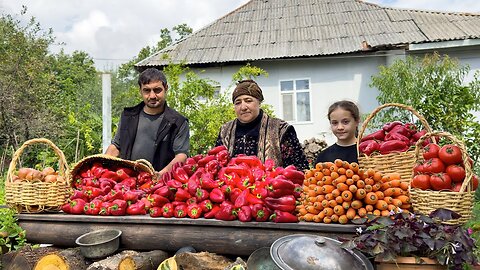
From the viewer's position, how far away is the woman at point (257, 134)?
12.6 ft

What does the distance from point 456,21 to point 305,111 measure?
511 cm

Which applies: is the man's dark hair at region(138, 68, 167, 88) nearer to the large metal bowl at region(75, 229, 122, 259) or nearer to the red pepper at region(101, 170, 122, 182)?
the red pepper at region(101, 170, 122, 182)

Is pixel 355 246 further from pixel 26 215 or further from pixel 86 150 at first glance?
pixel 86 150

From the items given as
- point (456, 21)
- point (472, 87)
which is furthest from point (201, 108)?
point (456, 21)

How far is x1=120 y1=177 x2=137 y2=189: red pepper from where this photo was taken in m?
3.60

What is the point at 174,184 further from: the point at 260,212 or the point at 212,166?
the point at 260,212

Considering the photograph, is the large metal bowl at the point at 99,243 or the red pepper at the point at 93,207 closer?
the large metal bowl at the point at 99,243

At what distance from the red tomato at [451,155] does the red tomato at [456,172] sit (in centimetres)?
3

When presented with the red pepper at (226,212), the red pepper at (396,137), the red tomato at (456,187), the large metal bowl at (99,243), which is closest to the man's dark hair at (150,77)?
the large metal bowl at (99,243)

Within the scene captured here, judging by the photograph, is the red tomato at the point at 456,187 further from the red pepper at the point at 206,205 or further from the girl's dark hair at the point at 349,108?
the red pepper at the point at 206,205

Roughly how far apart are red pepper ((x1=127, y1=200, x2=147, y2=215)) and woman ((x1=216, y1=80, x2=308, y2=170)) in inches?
38.5

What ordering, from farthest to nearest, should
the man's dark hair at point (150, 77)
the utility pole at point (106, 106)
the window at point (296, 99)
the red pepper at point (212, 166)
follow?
the window at point (296, 99) < the utility pole at point (106, 106) < the man's dark hair at point (150, 77) < the red pepper at point (212, 166)

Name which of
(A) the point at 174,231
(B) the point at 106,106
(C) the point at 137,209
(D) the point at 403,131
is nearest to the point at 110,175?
(C) the point at 137,209

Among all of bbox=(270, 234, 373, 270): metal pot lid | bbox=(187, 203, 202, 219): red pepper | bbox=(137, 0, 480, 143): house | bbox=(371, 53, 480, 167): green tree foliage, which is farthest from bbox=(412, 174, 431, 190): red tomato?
bbox=(137, 0, 480, 143): house
